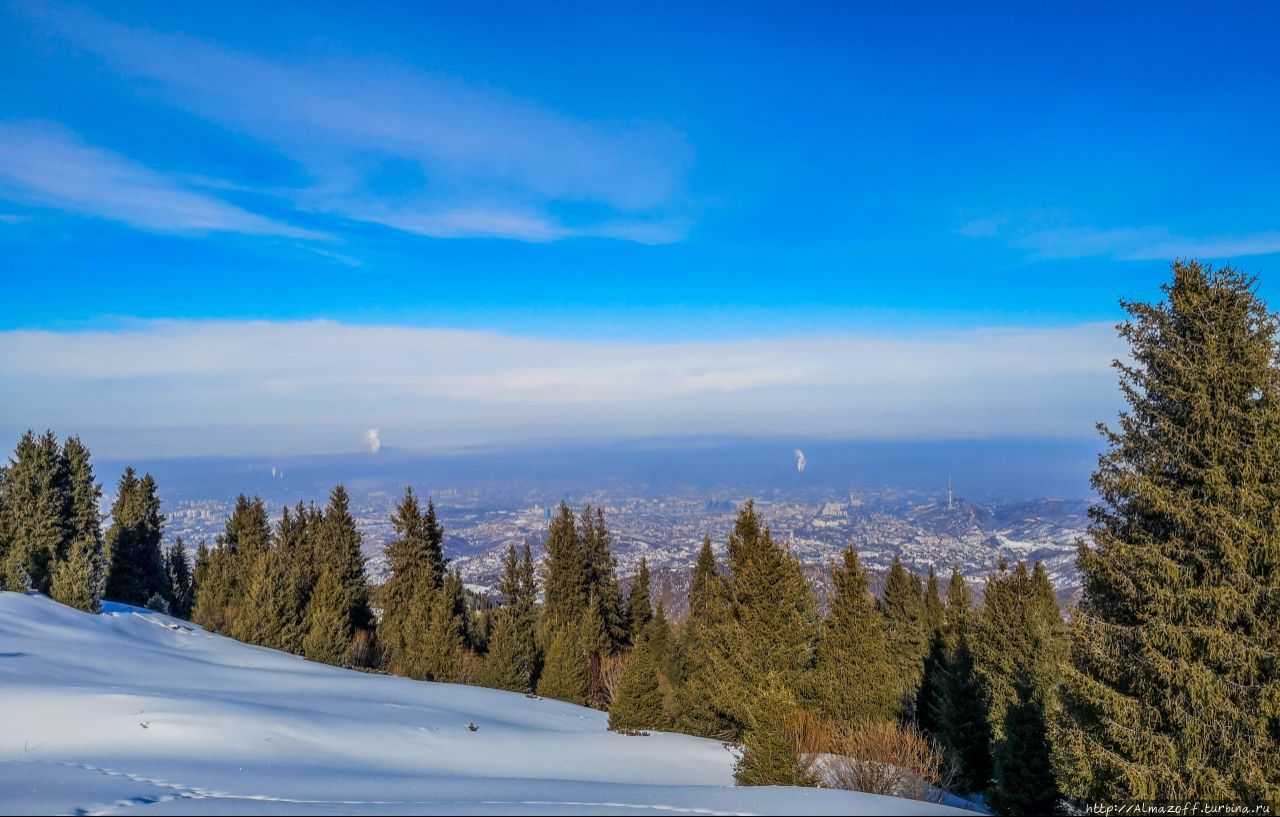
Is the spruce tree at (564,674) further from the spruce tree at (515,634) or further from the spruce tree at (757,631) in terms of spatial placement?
the spruce tree at (757,631)

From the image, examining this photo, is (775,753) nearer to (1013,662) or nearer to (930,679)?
(1013,662)

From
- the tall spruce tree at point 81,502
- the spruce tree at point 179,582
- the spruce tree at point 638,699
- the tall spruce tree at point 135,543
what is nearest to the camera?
the spruce tree at point 638,699

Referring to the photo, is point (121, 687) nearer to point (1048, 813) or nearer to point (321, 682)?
point (321, 682)

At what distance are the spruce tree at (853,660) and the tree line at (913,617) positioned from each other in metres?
0.08

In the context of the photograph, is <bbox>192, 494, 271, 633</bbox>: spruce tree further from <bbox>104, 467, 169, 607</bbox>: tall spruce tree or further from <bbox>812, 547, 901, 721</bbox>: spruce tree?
<bbox>812, 547, 901, 721</bbox>: spruce tree

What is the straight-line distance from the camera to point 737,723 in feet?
65.6

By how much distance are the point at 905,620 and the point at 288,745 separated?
38248 millimetres

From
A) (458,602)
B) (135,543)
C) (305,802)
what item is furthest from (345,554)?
Result: (305,802)

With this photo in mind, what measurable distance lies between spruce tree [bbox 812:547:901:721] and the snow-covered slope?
6.64 m

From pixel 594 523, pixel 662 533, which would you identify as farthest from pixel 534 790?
pixel 662 533

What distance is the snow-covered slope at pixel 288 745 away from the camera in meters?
6.38

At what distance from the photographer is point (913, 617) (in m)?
42.0

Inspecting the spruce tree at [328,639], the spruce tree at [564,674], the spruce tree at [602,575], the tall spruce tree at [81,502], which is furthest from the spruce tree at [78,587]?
the spruce tree at [602,575]

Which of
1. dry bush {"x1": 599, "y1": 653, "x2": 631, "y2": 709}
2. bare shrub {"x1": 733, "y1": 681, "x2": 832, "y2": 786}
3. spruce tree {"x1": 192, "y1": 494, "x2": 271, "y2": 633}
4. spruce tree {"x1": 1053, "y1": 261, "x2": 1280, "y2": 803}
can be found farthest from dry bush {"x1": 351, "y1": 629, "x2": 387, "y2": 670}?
spruce tree {"x1": 1053, "y1": 261, "x2": 1280, "y2": 803}
